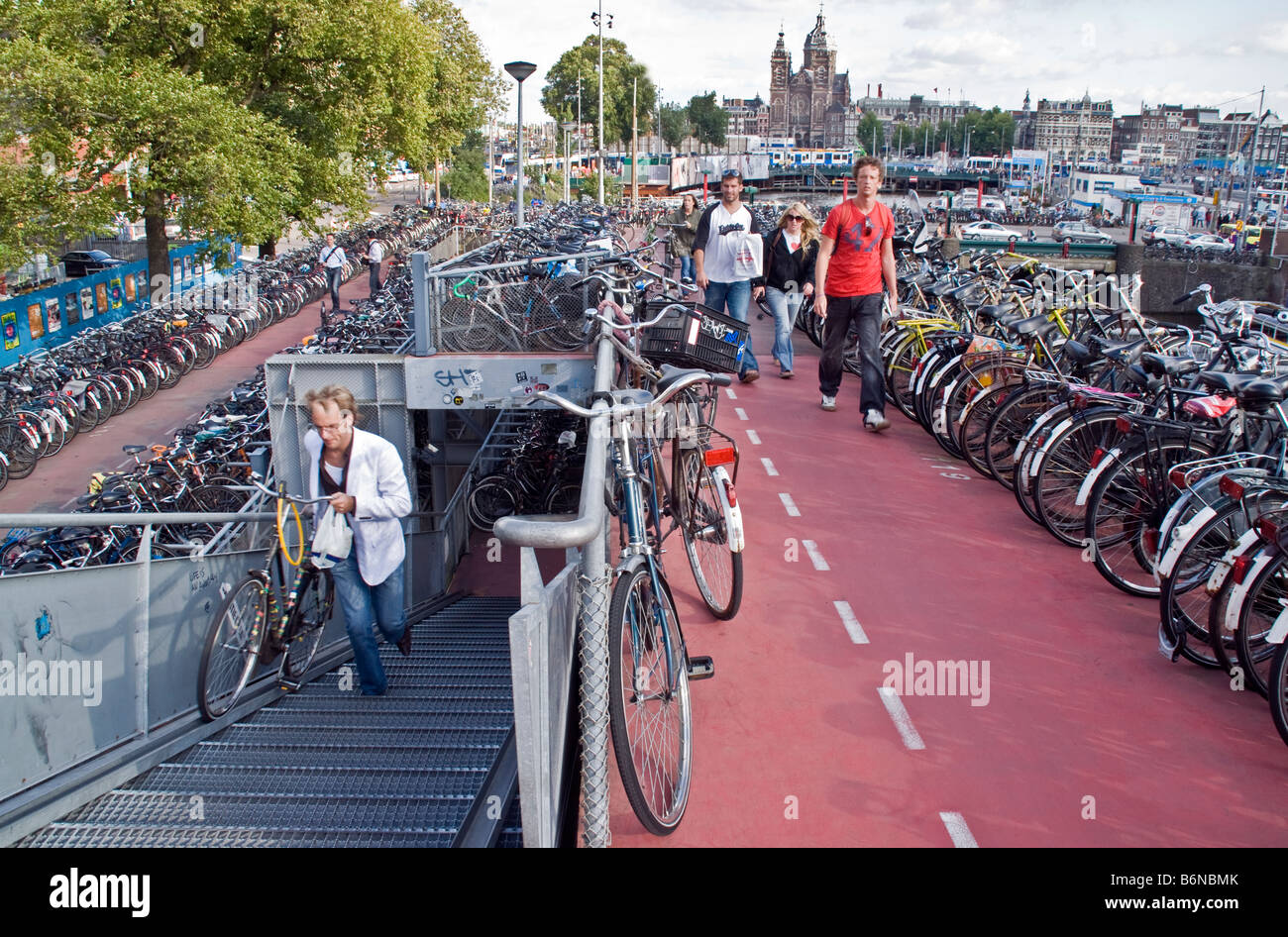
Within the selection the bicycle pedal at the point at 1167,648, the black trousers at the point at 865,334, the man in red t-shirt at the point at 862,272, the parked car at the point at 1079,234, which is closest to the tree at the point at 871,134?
the parked car at the point at 1079,234

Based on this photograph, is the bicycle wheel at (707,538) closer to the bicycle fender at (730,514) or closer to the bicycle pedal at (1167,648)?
the bicycle fender at (730,514)

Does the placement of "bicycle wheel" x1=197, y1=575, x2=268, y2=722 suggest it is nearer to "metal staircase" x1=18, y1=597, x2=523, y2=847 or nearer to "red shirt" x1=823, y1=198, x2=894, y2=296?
"metal staircase" x1=18, y1=597, x2=523, y2=847

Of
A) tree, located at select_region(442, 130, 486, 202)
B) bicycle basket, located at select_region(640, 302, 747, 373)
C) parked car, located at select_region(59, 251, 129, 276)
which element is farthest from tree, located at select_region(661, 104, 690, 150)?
bicycle basket, located at select_region(640, 302, 747, 373)

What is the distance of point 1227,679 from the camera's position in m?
4.29

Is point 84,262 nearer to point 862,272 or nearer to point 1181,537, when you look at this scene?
point 862,272

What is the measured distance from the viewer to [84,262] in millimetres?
23625

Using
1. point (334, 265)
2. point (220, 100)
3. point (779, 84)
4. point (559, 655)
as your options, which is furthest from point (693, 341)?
point (779, 84)

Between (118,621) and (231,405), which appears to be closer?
(118,621)

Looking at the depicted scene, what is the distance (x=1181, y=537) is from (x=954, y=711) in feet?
3.98

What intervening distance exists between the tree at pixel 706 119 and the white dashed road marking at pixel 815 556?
404ft

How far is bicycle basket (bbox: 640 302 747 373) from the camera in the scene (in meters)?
6.11
